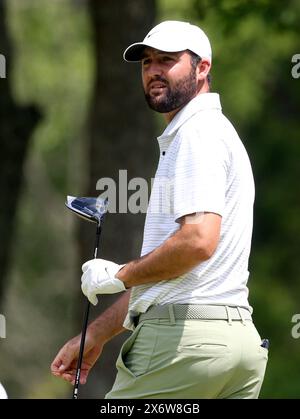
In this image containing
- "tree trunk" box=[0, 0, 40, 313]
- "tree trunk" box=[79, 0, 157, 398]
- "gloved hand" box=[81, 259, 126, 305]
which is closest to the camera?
"gloved hand" box=[81, 259, 126, 305]

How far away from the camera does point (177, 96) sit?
19.4ft

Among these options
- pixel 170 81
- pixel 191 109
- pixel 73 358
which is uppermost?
pixel 170 81

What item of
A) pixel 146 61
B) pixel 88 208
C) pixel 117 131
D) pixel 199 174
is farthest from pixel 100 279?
pixel 117 131

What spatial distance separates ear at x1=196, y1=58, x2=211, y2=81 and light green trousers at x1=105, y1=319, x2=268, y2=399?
3.83 feet

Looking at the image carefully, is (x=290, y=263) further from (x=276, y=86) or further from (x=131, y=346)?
(x=131, y=346)

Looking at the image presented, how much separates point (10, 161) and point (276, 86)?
14286mm

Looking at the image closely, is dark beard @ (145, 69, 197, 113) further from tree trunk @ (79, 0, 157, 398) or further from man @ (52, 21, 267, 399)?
tree trunk @ (79, 0, 157, 398)

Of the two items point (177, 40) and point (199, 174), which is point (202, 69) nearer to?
point (177, 40)

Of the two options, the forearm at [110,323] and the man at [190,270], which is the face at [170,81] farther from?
the forearm at [110,323]

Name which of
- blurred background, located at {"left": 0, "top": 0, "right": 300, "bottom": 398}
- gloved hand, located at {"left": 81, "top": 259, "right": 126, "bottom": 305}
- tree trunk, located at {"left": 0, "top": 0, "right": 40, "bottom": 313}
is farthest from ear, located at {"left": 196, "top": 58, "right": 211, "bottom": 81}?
tree trunk, located at {"left": 0, "top": 0, "right": 40, "bottom": 313}

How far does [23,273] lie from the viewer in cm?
3256

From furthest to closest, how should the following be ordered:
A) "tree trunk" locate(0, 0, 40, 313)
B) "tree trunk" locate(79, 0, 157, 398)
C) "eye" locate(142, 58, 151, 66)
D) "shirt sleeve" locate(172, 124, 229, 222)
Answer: "tree trunk" locate(0, 0, 40, 313)
"tree trunk" locate(79, 0, 157, 398)
"eye" locate(142, 58, 151, 66)
"shirt sleeve" locate(172, 124, 229, 222)

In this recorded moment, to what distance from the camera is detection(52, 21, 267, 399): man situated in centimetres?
552

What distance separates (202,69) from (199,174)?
72cm
